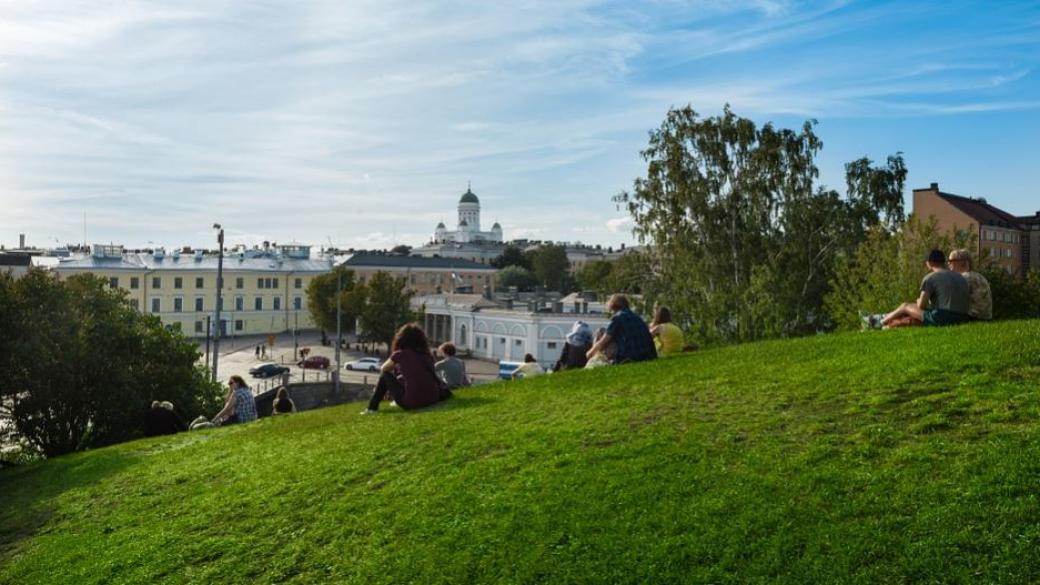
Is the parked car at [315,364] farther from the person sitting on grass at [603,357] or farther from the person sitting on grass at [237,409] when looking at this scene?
the person sitting on grass at [603,357]

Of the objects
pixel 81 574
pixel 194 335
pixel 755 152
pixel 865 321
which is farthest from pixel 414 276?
pixel 81 574

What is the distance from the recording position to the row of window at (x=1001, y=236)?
78.4 meters

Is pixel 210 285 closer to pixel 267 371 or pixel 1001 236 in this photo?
pixel 267 371

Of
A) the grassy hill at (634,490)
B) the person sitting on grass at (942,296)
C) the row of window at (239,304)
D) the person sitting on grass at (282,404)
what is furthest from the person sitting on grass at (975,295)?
the row of window at (239,304)

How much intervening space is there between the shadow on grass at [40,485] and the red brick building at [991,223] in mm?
67854

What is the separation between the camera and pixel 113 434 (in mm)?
25188

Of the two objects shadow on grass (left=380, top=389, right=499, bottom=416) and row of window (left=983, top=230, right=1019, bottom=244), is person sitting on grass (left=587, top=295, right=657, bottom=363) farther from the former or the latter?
row of window (left=983, top=230, right=1019, bottom=244)

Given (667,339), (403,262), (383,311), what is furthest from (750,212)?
(403,262)

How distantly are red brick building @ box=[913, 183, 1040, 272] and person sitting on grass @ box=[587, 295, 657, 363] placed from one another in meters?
61.4

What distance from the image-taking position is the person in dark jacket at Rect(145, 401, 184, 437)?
61.3 feet

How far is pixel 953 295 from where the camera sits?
14.9 metres

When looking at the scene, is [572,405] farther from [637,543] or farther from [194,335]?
[194,335]

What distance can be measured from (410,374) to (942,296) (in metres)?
9.00

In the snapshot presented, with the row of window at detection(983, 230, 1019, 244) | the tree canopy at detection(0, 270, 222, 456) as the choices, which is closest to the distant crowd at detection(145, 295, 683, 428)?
the tree canopy at detection(0, 270, 222, 456)
